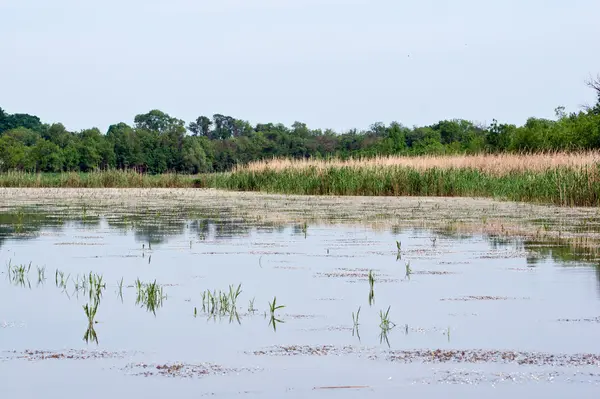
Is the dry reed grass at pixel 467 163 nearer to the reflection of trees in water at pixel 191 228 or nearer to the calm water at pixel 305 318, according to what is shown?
the reflection of trees in water at pixel 191 228

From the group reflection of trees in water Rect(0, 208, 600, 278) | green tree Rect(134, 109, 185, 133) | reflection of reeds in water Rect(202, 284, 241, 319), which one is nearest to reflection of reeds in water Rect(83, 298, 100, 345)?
reflection of reeds in water Rect(202, 284, 241, 319)

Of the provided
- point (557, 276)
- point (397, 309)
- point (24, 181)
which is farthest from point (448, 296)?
point (24, 181)

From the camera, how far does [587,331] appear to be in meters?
4.84

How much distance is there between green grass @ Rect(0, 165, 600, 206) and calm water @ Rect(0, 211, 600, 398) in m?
7.33

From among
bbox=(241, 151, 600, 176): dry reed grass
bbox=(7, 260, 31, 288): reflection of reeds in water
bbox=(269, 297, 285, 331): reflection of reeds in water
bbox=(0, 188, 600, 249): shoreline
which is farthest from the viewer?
bbox=(241, 151, 600, 176): dry reed grass

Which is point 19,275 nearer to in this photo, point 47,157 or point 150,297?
point 150,297

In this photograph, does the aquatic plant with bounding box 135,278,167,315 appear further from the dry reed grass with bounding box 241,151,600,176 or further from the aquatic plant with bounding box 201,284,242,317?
the dry reed grass with bounding box 241,151,600,176

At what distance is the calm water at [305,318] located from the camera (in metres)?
3.85

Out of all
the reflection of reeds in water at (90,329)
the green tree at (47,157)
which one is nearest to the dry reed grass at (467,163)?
the reflection of reeds in water at (90,329)

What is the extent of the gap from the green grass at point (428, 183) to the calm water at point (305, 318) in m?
7.33

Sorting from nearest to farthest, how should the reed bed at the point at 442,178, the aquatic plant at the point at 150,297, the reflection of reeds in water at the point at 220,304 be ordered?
the reflection of reeds in water at the point at 220,304 < the aquatic plant at the point at 150,297 < the reed bed at the point at 442,178

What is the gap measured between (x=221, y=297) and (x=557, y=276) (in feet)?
8.50

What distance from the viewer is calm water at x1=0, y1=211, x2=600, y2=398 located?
152 inches

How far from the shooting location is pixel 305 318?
534 cm
